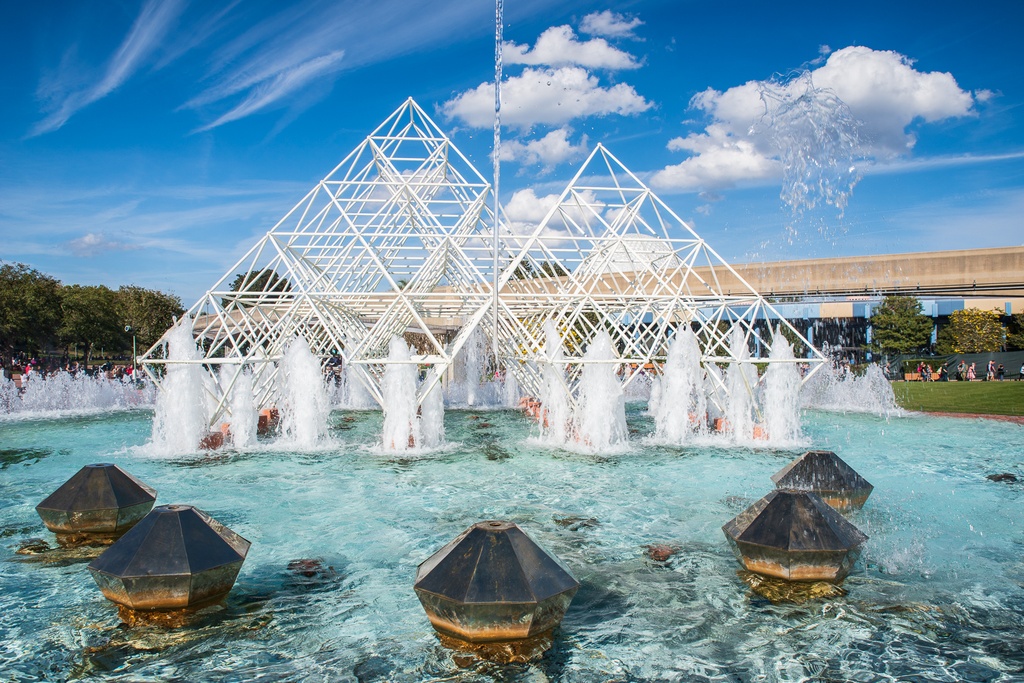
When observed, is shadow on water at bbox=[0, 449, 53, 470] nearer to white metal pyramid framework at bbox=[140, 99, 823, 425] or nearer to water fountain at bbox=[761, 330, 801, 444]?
white metal pyramid framework at bbox=[140, 99, 823, 425]

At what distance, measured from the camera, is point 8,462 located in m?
14.5

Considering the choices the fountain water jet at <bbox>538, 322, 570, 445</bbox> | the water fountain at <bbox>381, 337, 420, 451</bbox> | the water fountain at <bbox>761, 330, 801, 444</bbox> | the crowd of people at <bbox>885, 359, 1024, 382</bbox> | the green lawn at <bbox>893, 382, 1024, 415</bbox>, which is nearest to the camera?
the water fountain at <bbox>381, 337, 420, 451</bbox>

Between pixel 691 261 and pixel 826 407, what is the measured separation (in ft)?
37.7

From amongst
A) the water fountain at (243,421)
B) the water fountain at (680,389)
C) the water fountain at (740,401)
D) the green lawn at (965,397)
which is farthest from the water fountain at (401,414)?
the green lawn at (965,397)

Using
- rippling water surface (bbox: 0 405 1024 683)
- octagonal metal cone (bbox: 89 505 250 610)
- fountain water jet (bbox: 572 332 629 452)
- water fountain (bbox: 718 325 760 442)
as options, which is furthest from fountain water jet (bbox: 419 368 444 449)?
octagonal metal cone (bbox: 89 505 250 610)

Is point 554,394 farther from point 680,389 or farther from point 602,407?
point 680,389

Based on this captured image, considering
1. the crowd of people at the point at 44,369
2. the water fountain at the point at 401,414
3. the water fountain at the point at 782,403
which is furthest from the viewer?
the crowd of people at the point at 44,369

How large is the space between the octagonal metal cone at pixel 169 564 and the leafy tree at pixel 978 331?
49664 mm

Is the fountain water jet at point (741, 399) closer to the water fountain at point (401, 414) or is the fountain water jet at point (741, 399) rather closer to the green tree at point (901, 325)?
the water fountain at point (401, 414)

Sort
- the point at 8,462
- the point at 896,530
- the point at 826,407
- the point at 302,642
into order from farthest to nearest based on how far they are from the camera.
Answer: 1. the point at 826,407
2. the point at 8,462
3. the point at 896,530
4. the point at 302,642

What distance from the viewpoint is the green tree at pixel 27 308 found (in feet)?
143

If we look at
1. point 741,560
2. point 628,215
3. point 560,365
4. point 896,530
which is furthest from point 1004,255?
point 741,560

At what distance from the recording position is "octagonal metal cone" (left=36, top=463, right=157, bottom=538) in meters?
8.75

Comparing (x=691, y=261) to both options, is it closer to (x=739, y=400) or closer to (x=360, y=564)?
(x=739, y=400)
